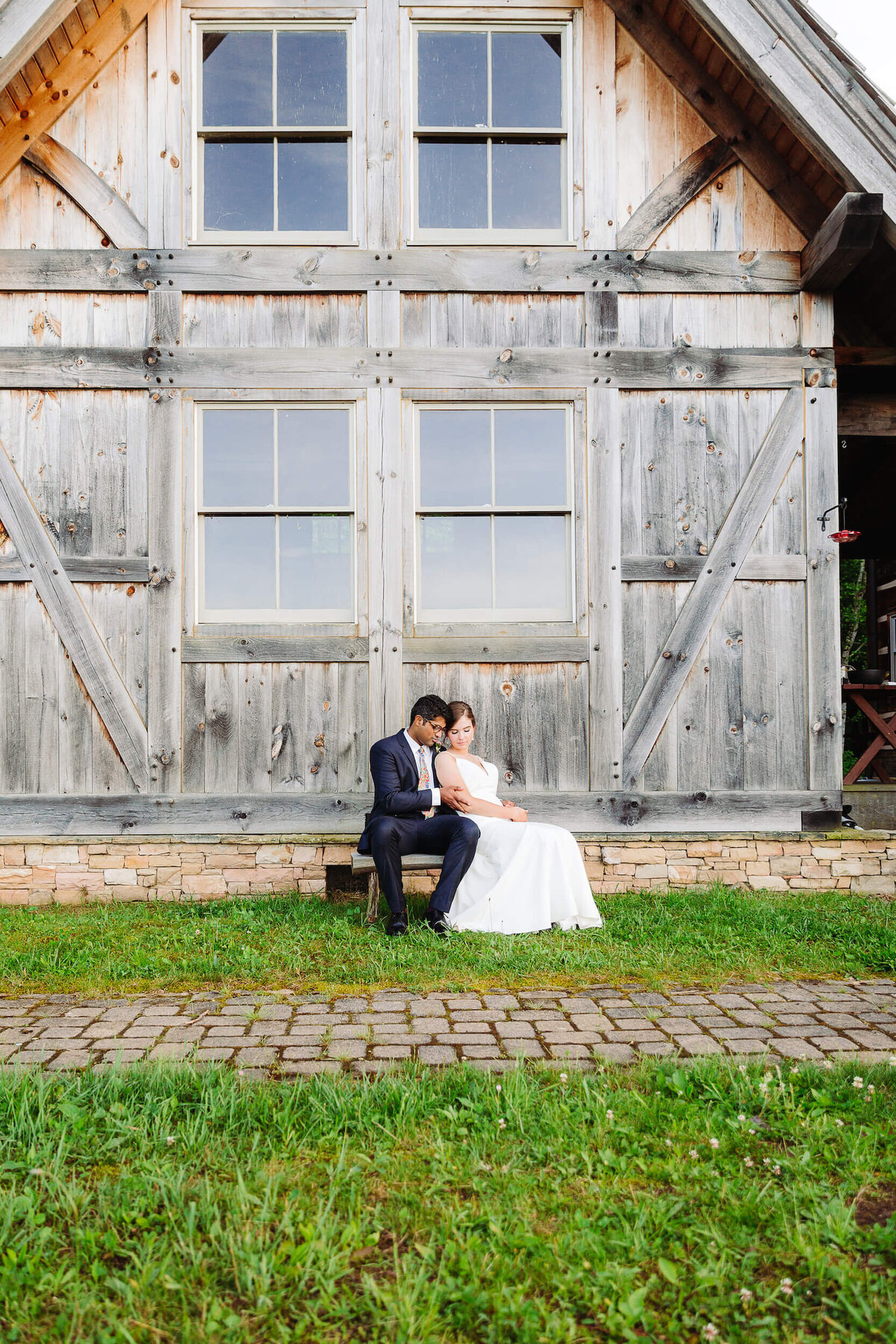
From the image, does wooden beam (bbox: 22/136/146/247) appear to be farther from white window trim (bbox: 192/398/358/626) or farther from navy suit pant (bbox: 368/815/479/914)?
navy suit pant (bbox: 368/815/479/914)

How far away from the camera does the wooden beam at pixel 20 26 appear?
19.5 ft

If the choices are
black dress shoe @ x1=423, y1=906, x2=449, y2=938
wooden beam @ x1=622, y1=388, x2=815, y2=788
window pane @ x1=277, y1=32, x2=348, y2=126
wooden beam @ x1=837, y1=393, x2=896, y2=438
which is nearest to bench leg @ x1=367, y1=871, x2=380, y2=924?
black dress shoe @ x1=423, y1=906, x2=449, y2=938

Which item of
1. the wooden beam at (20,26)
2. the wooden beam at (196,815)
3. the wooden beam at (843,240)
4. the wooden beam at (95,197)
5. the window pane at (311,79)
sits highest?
the window pane at (311,79)

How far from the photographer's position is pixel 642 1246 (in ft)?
7.39

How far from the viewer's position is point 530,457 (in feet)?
23.0

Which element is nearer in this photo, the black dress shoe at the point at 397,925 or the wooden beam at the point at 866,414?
the black dress shoe at the point at 397,925

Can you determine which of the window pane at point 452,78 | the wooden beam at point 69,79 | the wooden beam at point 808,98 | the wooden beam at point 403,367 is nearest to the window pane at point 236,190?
the wooden beam at point 69,79

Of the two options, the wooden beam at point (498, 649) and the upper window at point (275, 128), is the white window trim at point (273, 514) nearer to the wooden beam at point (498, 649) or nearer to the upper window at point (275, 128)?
the wooden beam at point (498, 649)

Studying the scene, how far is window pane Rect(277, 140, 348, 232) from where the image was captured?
22.9ft

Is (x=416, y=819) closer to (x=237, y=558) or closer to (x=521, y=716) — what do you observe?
(x=521, y=716)

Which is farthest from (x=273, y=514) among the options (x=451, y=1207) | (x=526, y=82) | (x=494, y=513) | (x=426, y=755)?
(x=451, y=1207)

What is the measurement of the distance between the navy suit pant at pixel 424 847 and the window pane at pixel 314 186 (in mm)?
4310

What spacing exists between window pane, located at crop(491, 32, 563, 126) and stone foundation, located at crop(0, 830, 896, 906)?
5308 mm

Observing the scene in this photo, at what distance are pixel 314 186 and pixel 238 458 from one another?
2.06m
